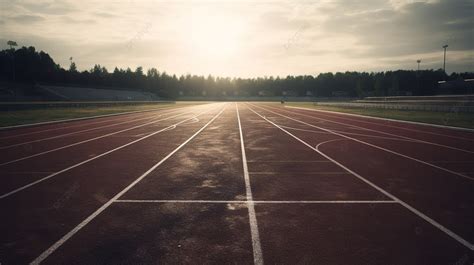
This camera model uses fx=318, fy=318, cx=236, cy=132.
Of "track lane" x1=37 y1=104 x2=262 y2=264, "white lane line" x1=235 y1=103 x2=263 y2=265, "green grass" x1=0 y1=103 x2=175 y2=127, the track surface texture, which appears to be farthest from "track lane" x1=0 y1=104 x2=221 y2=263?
"green grass" x1=0 y1=103 x2=175 y2=127

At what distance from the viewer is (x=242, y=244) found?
466cm

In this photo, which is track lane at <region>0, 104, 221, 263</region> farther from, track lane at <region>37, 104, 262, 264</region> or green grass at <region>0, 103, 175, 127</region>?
green grass at <region>0, 103, 175, 127</region>

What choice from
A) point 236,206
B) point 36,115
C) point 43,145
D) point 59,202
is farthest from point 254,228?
point 36,115

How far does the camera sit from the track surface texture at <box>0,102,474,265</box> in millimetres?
4461

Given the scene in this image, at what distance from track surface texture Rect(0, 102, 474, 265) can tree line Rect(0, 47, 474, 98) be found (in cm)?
8340

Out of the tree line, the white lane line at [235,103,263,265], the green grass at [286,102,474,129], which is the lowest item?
the white lane line at [235,103,263,265]

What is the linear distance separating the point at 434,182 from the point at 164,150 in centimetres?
899

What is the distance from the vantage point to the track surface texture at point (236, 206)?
14.6 ft

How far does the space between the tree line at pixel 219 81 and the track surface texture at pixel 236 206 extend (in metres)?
83.4

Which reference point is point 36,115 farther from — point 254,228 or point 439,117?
point 439,117

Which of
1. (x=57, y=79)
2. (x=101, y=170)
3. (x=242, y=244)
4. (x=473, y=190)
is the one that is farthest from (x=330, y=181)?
(x=57, y=79)

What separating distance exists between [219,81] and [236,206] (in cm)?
17619

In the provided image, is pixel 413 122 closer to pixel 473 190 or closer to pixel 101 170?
pixel 473 190

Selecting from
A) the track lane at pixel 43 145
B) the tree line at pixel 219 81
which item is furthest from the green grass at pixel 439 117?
the tree line at pixel 219 81
